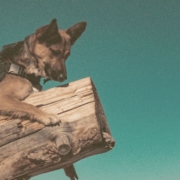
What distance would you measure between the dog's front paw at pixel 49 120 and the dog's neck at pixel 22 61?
191 centimetres

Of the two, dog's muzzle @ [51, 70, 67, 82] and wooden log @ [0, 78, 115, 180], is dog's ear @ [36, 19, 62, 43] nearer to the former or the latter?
dog's muzzle @ [51, 70, 67, 82]

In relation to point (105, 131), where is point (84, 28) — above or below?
above

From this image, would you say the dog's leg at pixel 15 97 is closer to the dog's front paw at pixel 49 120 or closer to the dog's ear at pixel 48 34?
the dog's front paw at pixel 49 120

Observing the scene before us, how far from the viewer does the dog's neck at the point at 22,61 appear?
158 inches

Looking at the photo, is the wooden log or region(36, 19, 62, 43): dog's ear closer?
the wooden log

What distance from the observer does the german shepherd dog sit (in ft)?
12.9

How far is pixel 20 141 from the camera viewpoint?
2107 millimetres

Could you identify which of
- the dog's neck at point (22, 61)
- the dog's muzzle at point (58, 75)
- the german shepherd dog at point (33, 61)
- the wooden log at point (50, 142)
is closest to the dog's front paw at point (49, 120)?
the wooden log at point (50, 142)

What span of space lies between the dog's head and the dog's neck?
0.14 meters

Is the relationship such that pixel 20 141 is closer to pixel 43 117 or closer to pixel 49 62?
pixel 43 117

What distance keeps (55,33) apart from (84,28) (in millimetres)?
887

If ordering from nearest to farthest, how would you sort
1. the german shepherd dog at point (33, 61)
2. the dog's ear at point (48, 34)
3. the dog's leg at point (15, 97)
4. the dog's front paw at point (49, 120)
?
the dog's front paw at point (49, 120) → the dog's leg at point (15, 97) → the german shepherd dog at point (33, 61) → the dog's ear at point (48, 34)

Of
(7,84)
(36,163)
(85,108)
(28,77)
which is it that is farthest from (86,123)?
(7,84)

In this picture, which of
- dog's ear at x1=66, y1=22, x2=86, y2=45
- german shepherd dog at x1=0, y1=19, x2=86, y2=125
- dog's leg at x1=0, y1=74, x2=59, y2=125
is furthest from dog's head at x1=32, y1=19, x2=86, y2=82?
dog's leg at x1=0, y1=74, x2=59, y2=125
